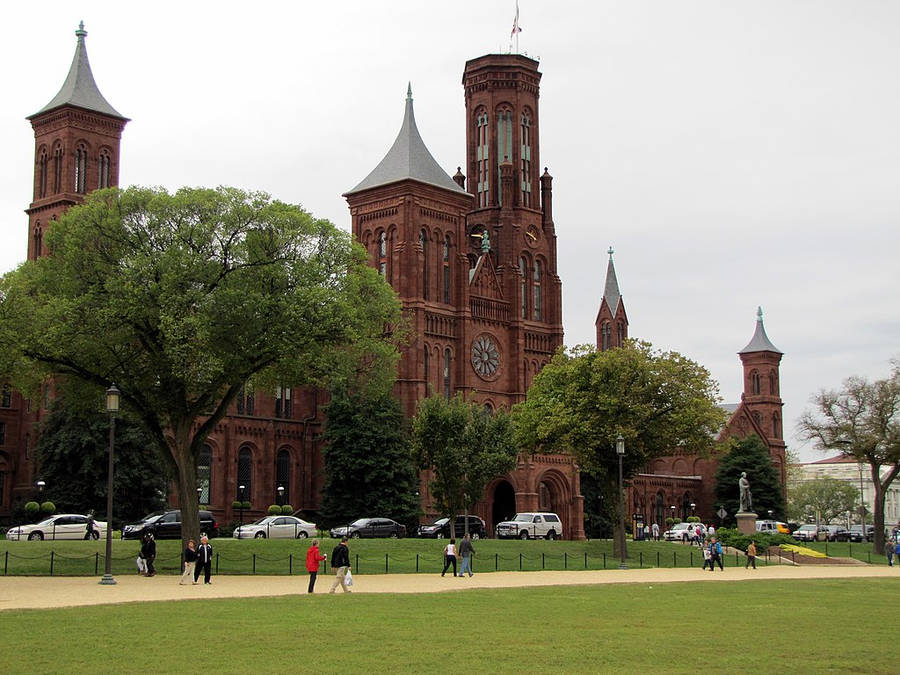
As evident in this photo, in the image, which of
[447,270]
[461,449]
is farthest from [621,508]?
[447,270]

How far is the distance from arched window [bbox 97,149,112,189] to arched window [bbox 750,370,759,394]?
277ft

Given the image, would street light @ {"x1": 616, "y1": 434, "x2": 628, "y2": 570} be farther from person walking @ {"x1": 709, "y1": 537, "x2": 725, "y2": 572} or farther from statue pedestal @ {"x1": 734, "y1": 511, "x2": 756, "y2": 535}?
statue pedestal @ {"x1": 734, "y1": 511, "x2": 756, "y2": 535}

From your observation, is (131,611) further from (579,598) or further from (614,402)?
(614,402)

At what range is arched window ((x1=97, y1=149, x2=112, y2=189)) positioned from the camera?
8100 centimetres

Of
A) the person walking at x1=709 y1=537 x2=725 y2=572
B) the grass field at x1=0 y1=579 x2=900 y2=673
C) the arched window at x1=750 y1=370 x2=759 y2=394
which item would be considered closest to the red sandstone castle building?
the person walking at x1=709 y1=537 x2=725 y2=572

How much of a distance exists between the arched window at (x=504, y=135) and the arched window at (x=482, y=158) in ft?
3.26

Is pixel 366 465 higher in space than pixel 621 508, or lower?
higher

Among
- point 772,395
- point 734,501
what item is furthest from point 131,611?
point 772,395

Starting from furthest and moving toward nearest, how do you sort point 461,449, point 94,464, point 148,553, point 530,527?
point 530,527 < point 94,464 < point 461,449 < point 148,553

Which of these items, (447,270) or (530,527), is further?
(447,270)

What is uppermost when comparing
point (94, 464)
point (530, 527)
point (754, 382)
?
point (754, 382)

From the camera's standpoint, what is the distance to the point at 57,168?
263 feet

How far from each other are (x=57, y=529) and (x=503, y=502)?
36798mm

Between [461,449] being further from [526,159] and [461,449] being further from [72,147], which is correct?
[526,159]
